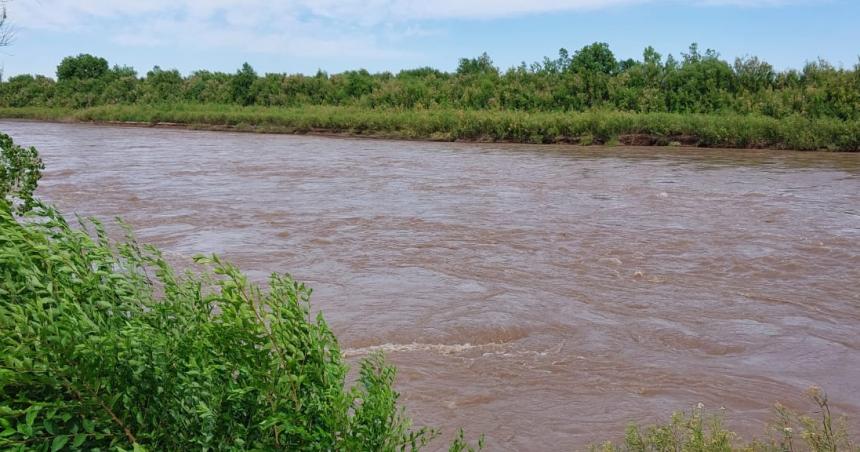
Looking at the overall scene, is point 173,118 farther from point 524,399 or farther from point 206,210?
point 524,399

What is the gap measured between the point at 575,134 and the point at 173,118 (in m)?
20.0

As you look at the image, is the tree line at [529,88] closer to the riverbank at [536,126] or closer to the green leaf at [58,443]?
the riverbank at [536,126]

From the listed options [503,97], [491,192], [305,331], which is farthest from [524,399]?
[503,97]

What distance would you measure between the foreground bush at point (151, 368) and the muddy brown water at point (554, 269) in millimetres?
2091

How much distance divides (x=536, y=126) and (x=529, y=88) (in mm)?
6343

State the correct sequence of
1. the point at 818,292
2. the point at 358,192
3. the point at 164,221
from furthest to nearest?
1. the point at 358,192
2. the point at 164,221
3. the point at 818,292

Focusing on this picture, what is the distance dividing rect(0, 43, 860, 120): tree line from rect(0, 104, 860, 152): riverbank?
1806mm

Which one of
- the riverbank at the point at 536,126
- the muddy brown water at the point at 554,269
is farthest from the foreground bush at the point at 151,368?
the riverbank at the point at 536,126

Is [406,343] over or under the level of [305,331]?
under

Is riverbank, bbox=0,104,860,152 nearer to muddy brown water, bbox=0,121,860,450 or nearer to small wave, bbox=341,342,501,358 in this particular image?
muddy brown water, bbox=0,121,860,450

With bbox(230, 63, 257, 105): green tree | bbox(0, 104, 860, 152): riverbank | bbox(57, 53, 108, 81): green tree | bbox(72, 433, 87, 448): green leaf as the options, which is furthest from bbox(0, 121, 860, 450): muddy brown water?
bbox(57, 53, 108, 81): green tree

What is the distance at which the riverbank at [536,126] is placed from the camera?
22.2 m

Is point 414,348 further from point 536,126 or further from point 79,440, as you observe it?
point 536,126

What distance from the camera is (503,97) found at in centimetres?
3222
